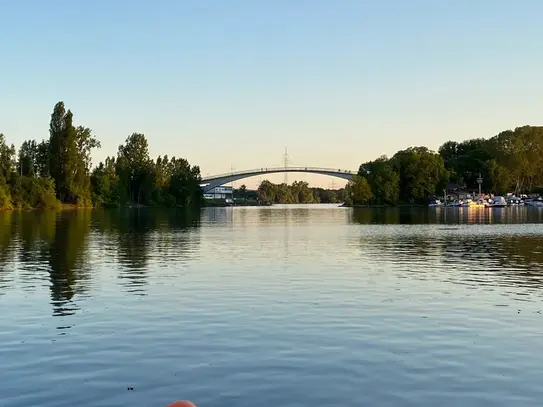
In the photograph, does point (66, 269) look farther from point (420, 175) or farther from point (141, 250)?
point (420, 175)

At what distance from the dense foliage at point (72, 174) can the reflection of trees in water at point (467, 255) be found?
295 ft

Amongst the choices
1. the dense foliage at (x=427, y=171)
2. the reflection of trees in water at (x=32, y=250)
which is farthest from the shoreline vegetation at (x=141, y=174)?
the reflection of trees in water at (x=32, y=250)

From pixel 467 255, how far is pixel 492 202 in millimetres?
156782

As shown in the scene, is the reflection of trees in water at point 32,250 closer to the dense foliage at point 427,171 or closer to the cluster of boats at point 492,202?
the dense foliage at point 427,171

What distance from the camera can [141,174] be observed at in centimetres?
17075

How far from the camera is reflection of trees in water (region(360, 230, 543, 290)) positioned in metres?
27.9

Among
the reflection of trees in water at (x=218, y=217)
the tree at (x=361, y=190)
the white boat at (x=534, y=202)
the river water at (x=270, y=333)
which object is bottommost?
the river water at (x=270, y=333)

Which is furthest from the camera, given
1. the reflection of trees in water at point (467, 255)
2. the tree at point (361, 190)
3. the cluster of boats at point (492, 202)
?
the tree at point (361, 190)

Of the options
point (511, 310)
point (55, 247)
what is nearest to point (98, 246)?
point (55, 247)

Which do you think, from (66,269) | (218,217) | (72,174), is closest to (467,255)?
(66,269)

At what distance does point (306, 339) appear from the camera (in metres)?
15.8

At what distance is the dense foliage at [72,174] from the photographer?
12769 centimetres

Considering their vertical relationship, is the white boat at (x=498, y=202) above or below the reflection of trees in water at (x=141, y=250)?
above

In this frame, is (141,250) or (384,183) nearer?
(141,250)
